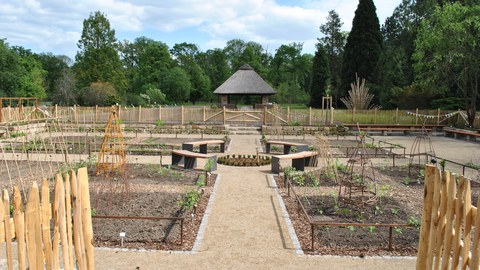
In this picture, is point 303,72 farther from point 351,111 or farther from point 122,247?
point 122,247

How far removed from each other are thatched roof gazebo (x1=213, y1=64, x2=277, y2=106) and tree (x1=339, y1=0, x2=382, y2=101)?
1151 cm

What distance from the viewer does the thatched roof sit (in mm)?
36688

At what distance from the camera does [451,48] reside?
25906 millimetres

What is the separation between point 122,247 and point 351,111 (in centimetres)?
2603

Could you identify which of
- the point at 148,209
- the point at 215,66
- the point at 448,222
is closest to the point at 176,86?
the point at 215,66

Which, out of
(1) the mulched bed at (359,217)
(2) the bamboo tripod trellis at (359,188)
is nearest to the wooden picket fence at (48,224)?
(1) the mulched bed at (359,217)

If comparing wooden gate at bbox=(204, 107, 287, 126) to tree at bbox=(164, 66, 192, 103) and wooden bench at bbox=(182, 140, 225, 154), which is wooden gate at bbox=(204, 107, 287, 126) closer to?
wooden bench at bbox=(182, 140, 225, 154)

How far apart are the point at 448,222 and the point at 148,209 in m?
6.56

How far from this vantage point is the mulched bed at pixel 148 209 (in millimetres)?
6977

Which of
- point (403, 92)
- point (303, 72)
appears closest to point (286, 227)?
point (403, 92)

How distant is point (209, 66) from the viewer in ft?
243

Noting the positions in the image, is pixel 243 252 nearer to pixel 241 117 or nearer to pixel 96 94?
pixel 241 117

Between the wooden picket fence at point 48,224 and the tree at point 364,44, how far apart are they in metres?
42.3

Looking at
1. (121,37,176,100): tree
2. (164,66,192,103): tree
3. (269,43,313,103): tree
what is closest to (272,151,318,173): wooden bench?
(164,66,192,103): tree
